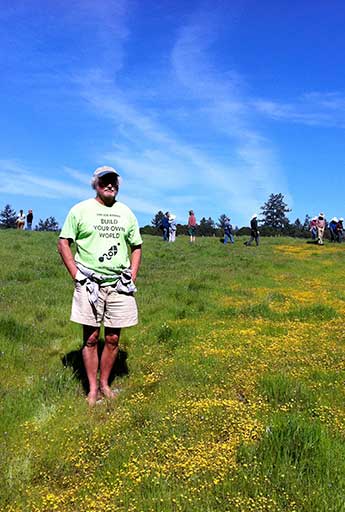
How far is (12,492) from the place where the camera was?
11.6 feet

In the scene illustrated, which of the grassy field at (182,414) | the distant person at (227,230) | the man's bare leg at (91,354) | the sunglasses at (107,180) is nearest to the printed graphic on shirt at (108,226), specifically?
the sunglasses at (107,180)

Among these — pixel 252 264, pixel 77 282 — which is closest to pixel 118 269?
pixel 77 282

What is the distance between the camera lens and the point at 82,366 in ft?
21.6

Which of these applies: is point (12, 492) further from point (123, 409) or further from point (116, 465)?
point (123, 409)

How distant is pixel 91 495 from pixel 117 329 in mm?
2446

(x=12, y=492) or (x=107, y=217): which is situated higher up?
(x=107, y=217)

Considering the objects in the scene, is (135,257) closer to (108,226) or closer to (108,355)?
(108,226)

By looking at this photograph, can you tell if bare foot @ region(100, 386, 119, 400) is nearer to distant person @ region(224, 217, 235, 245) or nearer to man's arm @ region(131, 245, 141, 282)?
man's arm @ region(131, 245, 141, 282)

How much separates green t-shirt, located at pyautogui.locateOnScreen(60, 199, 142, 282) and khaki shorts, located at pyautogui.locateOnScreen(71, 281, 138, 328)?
0.30 meters

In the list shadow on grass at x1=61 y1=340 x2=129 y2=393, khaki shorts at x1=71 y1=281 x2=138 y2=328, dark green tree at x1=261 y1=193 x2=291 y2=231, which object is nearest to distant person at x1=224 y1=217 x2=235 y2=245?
shadow on grass at x1=61 y1=340 x2=129 y2=393

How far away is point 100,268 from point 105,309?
572 millimetres

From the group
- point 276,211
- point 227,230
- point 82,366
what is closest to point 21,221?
point 227,230

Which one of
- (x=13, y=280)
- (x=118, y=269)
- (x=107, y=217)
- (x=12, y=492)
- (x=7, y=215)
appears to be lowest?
(x=12, y=492)

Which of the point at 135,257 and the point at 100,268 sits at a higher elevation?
the point at 135,257
